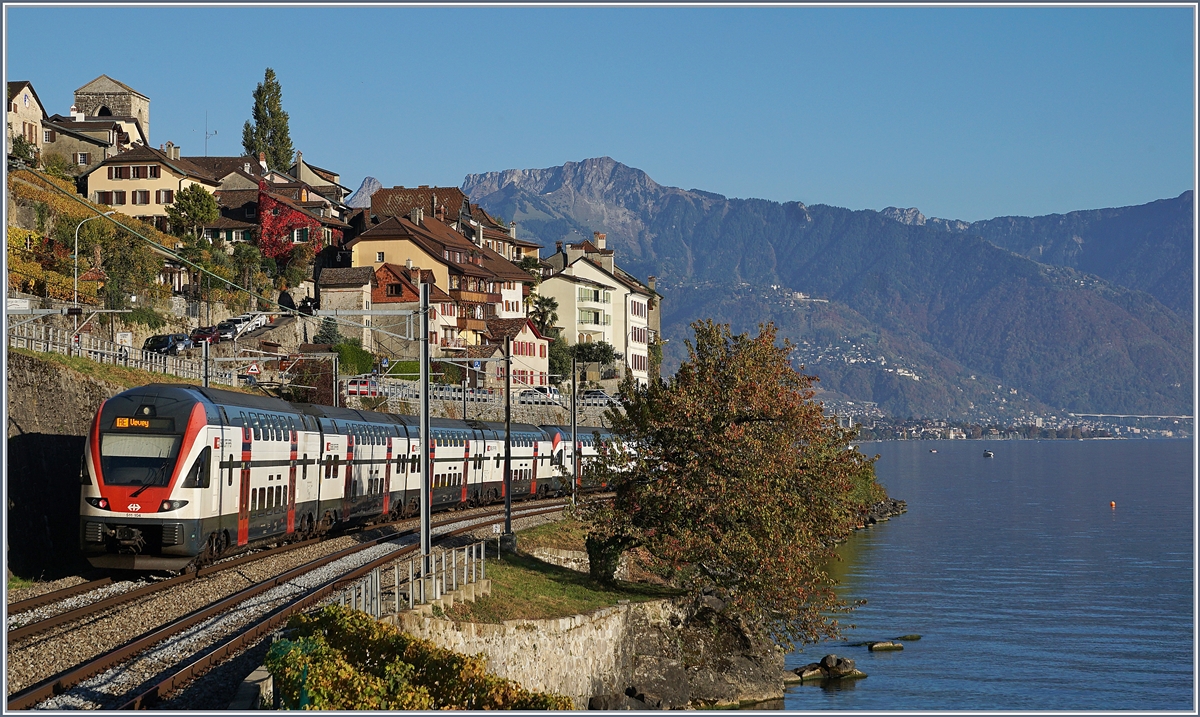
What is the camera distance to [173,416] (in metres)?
30.5

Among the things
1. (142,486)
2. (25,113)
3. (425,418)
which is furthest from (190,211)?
(425,418)

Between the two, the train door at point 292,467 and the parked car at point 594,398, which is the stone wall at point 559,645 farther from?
the parked car at point 594,398

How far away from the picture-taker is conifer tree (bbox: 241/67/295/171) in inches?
6152

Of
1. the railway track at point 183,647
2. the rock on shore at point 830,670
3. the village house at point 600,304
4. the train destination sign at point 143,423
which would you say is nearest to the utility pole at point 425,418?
the railway track at point 183,647

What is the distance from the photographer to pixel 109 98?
452 feet

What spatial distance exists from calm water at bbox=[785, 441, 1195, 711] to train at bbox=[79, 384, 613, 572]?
1399cm

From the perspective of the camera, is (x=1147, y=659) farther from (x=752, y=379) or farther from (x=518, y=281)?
(x=518, y=281)

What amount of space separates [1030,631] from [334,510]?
3021cm

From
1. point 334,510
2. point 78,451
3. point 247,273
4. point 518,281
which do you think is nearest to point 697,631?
point 334,510

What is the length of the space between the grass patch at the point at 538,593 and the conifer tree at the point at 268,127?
123 metres

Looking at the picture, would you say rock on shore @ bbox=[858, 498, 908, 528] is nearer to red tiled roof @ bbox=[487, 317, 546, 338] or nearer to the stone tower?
red tiled roof @ bbox=[487, 317, 546, 338]

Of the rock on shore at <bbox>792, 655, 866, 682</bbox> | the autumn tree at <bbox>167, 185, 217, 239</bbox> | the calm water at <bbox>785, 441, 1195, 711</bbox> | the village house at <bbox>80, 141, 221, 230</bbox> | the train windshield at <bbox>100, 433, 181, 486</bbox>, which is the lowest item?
the calm water at <bbox>785, 441, 1195, 711</bbox>

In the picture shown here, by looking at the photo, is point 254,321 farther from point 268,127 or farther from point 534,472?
point 268,127

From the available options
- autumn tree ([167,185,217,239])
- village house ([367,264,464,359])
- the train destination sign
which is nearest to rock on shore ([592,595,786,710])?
the train destination sign
